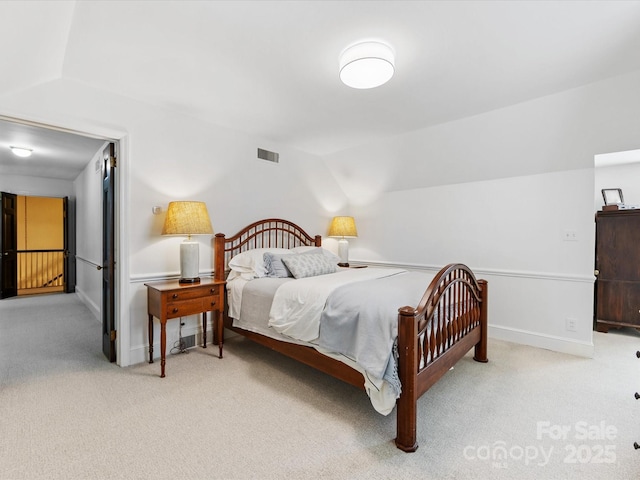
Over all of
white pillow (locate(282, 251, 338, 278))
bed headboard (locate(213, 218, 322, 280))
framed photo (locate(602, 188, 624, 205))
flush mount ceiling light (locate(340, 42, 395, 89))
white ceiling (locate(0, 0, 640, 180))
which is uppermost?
white ceiling (locate(0, 0, 640, 180))

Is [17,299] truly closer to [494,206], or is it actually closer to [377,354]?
[377,354]

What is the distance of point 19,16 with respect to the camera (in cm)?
154

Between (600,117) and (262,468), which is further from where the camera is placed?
(600,117)

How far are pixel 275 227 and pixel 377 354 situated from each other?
2.60 meters

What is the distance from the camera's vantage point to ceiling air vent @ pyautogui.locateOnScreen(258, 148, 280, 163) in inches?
156

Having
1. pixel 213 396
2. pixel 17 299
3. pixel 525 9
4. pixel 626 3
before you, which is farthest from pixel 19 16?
pixel 17 299

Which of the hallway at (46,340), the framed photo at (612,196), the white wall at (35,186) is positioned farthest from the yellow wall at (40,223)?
the framed photo at (612,196)

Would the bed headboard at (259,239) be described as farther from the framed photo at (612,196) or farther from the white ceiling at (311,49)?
the framed photo at (612,196)

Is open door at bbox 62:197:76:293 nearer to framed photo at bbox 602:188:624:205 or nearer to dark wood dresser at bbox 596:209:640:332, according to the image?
dark wood dresser at bbox 596:209:640:332

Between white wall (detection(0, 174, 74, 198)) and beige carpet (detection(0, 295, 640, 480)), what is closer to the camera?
beige carpet (detection(0, 295, 640, 480))

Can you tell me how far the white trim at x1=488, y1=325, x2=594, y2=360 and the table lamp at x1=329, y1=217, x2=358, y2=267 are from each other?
6.92 feet

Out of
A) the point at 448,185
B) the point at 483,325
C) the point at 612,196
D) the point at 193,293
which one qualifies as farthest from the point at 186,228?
the point at 612,196

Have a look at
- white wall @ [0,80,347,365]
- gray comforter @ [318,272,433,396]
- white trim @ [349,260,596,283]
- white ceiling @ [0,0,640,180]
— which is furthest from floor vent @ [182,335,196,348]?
white trim @ [349,260,596,283]

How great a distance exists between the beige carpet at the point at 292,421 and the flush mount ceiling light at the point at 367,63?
7.68 ft
